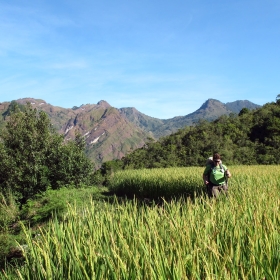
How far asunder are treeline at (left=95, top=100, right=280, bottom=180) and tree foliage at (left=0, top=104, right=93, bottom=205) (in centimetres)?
1322

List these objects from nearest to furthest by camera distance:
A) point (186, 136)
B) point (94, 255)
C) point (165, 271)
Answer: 1. point (165, 271)
2. point (94, 255)
3. point (186, 136)

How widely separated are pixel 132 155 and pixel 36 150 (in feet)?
76.2

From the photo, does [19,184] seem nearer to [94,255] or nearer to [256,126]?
[94,255]

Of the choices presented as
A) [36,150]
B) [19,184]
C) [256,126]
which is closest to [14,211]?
[19,184]

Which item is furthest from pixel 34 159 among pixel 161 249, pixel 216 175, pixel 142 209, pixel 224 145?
pixel 224 145

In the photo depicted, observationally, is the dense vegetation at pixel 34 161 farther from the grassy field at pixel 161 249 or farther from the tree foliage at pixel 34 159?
the grassy field at pixel 161 249

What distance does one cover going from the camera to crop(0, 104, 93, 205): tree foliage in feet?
47.0

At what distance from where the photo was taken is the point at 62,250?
281cm

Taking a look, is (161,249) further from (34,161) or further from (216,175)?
(34,161)

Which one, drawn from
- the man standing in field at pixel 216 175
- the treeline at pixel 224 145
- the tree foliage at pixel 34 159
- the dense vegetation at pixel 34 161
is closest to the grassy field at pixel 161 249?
the man standing in field at pixel 216 175

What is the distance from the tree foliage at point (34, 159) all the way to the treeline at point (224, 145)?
43.4 ft

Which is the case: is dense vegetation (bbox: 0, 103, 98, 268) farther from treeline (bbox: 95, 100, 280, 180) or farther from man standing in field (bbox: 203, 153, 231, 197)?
treeline (bbox: 95, 100, 280, 180)

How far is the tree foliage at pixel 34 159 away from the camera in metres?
14.3

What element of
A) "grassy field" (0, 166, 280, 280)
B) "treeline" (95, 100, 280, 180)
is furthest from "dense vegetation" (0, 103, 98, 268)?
"treeline" (95, 100, 280, 180)
